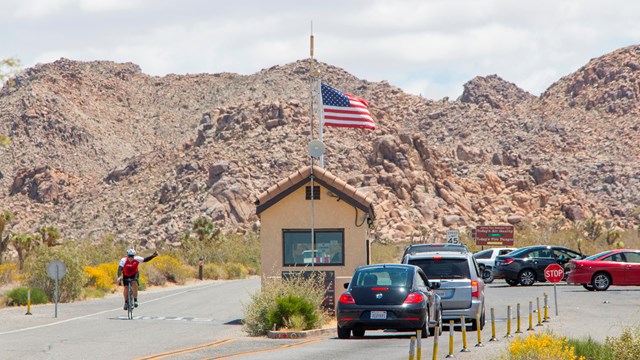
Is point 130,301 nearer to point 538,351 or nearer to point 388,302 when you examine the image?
point 388,302

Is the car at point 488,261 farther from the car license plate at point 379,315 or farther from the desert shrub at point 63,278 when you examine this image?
the car license plate at point 379,315

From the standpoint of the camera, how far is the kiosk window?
26641 mm

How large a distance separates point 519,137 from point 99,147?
5056cm

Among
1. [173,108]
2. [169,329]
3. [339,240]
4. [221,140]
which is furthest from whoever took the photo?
[173,108]

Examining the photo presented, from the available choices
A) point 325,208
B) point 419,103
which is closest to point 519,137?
point 419,103

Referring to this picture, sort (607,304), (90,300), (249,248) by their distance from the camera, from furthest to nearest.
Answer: (249,248)
(90,300)
(607,304)

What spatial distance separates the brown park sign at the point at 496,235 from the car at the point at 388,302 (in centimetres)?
5183

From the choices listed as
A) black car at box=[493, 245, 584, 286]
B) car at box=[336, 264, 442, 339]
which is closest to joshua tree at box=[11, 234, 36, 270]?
black car at box=[493, 245, 584, 286]

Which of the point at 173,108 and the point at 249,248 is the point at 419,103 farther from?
the point at 249,248

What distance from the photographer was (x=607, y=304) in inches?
1235

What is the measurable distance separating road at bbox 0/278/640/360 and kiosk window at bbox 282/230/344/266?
74.5 inches

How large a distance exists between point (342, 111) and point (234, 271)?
39544mm

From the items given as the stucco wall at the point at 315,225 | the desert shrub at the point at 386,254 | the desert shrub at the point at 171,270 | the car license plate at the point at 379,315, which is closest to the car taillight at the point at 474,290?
the car license plate at the point at 379,315

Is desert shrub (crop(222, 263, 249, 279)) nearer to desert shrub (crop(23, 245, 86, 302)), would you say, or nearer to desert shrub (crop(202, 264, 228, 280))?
desert shrub (crop(202, 264, 228, 280))
